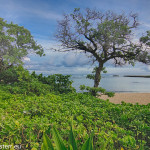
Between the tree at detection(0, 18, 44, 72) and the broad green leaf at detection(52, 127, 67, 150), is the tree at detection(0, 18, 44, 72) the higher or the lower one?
the higher one

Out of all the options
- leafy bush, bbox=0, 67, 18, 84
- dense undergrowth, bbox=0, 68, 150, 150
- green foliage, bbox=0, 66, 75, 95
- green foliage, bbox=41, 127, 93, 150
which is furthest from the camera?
leafy bush, bbox=0, 67, 18, 84

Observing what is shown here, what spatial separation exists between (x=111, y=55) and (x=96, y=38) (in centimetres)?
165

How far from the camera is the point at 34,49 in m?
10.5

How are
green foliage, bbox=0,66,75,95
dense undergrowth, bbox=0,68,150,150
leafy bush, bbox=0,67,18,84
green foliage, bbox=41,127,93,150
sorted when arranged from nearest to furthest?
green foliage, bbox=41,127,93,150
dense undergrowth, bbox=0,68,150,150
green foliage, bbox=0,66,75,95
leafy bush, bbox=0,67,18,84

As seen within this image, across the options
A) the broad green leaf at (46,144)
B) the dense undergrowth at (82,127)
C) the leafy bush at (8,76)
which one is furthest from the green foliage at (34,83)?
the broad green leaf at (46,144)

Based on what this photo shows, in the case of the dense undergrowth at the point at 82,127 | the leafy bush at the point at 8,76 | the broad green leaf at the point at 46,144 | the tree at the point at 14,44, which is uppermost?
the tree at the point at 14,44

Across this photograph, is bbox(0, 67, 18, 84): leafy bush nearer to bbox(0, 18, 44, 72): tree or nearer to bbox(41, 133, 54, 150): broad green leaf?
bbox(0, 18, 44, 72): tree

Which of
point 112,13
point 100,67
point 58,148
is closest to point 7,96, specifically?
point 58,148

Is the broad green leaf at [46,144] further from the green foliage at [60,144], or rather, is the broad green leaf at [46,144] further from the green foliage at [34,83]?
the green foliage at [34,83]

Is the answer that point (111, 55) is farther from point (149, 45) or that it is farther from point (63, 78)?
point (63, 78)

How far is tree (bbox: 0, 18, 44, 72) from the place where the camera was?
28.8ft

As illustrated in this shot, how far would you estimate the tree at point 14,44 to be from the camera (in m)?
8.79

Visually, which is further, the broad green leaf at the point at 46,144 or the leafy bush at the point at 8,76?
the leafy bush at the point at 8,76

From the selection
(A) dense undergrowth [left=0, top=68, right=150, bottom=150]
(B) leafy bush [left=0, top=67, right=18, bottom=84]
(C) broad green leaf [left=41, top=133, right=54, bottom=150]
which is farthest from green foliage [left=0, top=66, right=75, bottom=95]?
(C) broad green leaf [left=41, top=133, right=54, bottom=150]
